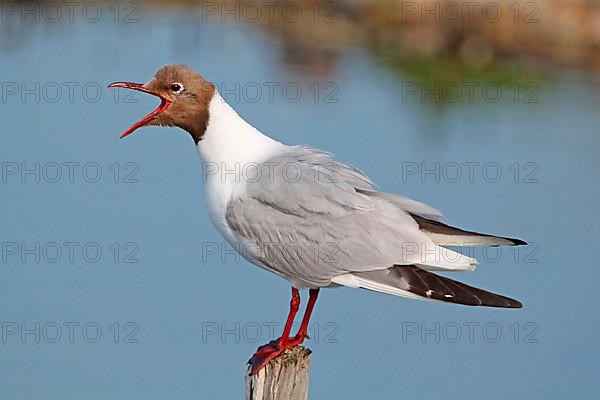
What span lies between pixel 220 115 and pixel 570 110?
778cm

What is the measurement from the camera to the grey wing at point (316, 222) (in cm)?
492

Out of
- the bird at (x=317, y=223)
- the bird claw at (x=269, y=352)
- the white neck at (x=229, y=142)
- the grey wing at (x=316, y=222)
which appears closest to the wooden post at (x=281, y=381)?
the bird claw at (x=269, y=352)

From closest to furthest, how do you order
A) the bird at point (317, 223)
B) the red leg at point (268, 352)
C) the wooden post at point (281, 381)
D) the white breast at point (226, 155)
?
the wooden post at point (281, 381), the red leg at point (268, 352), the bird at point (317, 223), the white breast at point (226, 155)

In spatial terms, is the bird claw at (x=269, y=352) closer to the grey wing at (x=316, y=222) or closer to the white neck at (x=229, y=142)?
the grey wing at (x=316, y=222)

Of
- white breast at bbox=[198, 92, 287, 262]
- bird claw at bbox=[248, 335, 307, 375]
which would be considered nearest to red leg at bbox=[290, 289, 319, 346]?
bird claw at bbox=[248, 335, 307, 375]

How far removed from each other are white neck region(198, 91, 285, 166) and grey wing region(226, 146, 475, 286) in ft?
0.39

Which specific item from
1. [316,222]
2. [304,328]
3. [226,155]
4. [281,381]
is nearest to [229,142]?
[226,155]

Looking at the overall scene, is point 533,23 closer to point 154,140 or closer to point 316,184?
point 154,140

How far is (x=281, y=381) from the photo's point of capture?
15.0 feet

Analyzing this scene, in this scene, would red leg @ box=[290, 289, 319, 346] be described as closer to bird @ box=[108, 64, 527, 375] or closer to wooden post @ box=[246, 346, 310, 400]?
bird @ box=[108, 64, 527, 375]

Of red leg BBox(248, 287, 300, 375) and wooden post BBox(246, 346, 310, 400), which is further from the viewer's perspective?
red leg BBox(248, 287, 300, 375)

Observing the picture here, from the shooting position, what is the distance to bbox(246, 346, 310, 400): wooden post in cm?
454

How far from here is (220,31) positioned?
15398mm

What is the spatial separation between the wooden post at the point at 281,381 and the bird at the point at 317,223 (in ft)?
0.62
